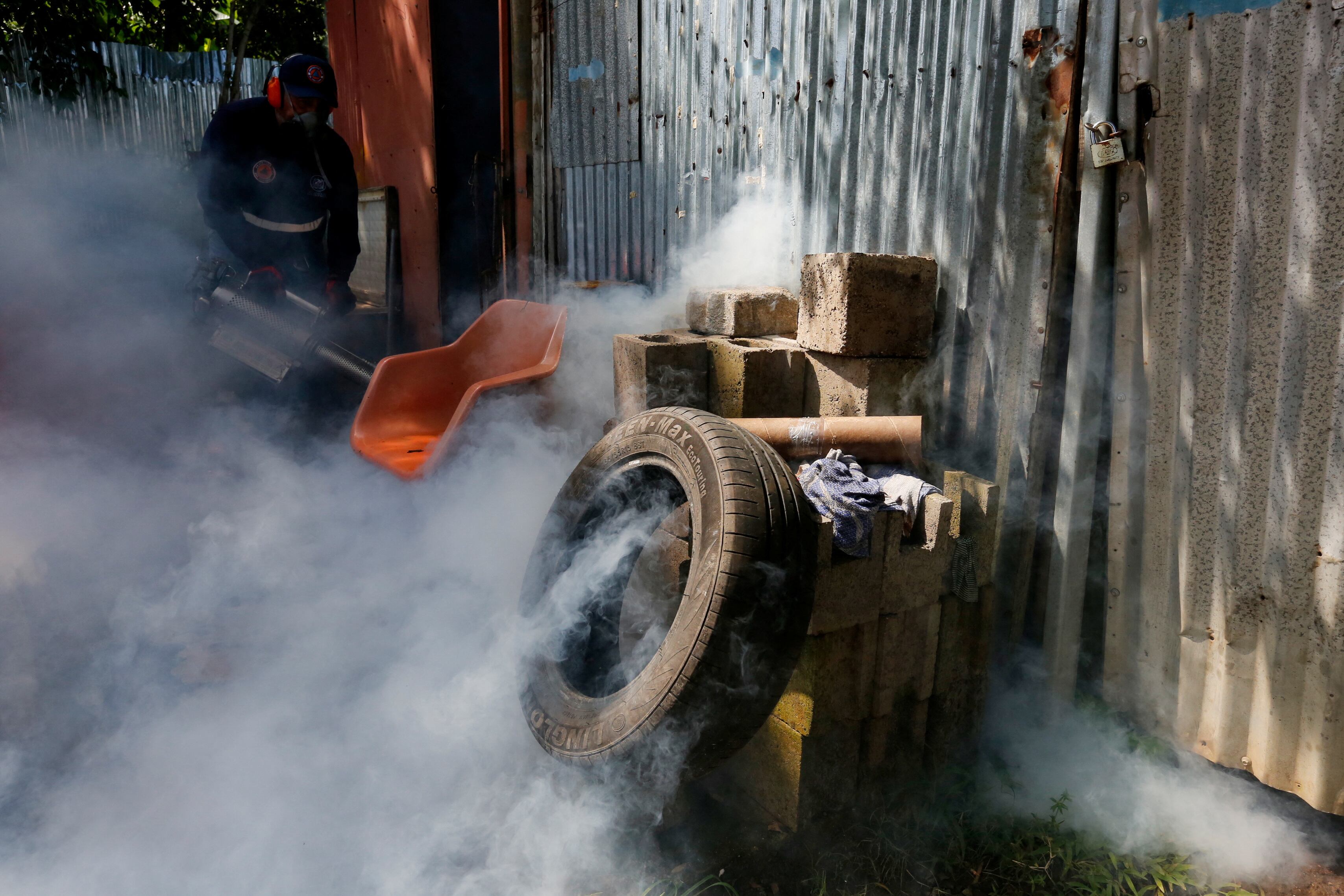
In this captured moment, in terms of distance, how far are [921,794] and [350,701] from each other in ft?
7.35

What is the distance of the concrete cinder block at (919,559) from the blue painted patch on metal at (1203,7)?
1644 millimetres

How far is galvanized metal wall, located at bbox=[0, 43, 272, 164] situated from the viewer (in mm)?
11625

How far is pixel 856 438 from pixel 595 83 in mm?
3854

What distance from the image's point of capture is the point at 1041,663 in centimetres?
326

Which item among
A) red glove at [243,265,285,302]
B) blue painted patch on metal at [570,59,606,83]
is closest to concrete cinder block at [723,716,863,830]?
→ blue painted patch on metal at [570,59,606,83]

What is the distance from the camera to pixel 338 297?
6.85 meters

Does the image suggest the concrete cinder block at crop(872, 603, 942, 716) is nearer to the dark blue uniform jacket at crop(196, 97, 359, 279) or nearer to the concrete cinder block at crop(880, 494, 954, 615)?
the concrete cinder block at crop(880, 494, 954, 615)

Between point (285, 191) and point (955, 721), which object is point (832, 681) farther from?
point (285, 191)

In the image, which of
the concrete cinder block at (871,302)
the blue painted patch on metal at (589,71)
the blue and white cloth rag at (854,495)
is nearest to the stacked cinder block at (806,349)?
the concrete cinder block at (871,302)

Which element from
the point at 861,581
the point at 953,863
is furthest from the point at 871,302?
the point at 953,863

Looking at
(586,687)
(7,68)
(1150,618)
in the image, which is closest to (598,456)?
(586,687)

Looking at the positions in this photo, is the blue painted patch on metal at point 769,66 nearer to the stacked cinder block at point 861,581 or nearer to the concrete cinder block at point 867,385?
the stacked cinder block at point 861,581

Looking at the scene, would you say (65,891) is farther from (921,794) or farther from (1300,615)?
(1300,615)

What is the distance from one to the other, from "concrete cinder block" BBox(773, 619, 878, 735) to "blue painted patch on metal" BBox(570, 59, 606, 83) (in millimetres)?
4475
